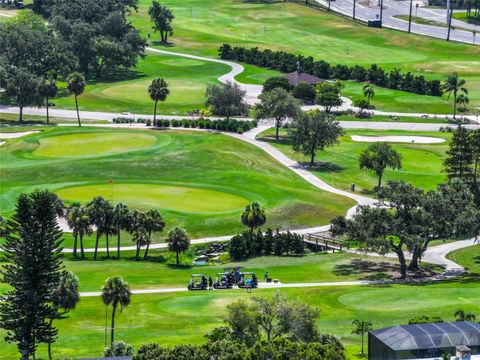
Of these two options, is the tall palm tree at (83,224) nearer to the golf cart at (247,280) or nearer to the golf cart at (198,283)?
the golf cart at (198,283)

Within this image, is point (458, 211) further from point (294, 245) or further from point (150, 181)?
point (150, 181)

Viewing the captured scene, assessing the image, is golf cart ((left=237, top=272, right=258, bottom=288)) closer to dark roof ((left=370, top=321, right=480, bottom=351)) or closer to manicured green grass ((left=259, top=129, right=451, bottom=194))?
dark roof ((left=370, top=321, right=480, bottom=351))

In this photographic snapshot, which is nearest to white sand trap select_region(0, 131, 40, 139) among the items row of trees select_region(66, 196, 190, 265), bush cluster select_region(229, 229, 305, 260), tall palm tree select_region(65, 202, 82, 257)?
row of trees select_region(66, 196, 190, 265)

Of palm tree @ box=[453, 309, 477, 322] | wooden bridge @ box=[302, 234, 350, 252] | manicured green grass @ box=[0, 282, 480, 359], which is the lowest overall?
wooden bridge @ box=[302, 234, 350, 252]

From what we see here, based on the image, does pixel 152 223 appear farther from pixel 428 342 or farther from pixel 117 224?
pixel 428 342

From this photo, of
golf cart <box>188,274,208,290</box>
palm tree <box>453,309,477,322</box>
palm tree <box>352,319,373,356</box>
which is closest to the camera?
palm tree <box>352,319,373,356</box>

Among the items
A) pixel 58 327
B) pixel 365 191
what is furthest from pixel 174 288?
pixel 365 191

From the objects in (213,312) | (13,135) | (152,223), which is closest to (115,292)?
(213,312)
